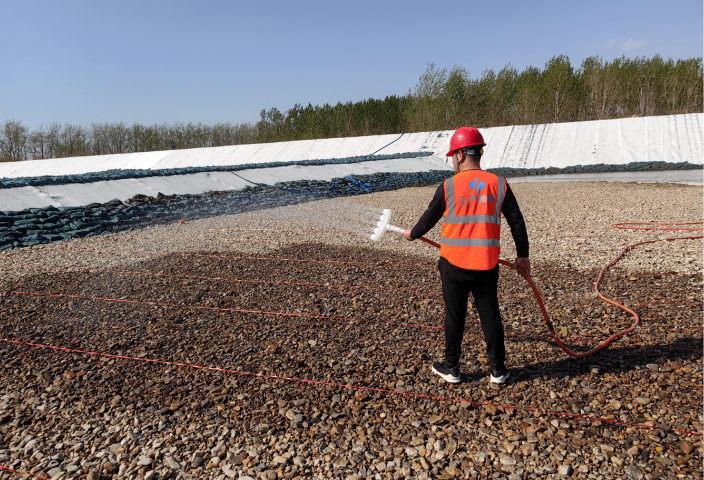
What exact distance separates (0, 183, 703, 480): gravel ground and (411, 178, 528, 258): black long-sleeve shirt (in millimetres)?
1075

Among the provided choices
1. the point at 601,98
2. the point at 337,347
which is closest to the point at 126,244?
the point at 337,347

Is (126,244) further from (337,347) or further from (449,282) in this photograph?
(449,282)

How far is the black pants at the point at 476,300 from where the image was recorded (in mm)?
2986

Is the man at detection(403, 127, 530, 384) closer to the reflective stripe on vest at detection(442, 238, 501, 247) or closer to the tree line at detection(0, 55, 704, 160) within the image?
the reflective stripe on vest at detection(442, 238, 501, 247)

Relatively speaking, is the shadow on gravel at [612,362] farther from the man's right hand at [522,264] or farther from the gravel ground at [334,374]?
the man's right hand at [522,264]

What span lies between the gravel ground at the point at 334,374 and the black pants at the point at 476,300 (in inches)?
13.5

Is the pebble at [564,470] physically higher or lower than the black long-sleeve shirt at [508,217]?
lower

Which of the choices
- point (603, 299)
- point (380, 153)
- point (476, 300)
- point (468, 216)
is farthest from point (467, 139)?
point (380, 153)

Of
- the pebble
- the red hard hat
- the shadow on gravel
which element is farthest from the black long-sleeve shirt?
the pebble

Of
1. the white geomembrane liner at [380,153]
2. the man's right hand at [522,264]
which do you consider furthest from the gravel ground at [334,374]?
the white geomembrane liner at [380,153]

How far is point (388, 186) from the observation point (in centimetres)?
1766

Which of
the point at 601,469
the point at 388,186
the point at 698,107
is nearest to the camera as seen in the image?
Answer: the point at 601,469

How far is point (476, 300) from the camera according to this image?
310 cm

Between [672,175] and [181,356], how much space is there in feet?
66.7
